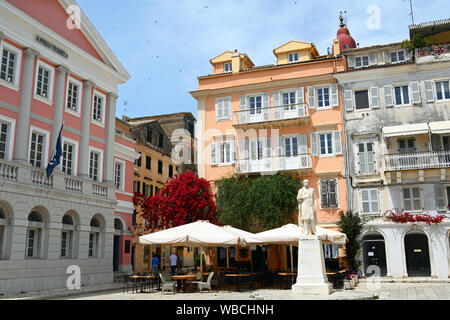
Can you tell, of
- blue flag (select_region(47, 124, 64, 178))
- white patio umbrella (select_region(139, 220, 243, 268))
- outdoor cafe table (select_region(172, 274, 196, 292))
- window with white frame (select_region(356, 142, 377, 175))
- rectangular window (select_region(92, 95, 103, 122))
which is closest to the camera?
white patio umbrella (select_region(139, 220, 243, 268))

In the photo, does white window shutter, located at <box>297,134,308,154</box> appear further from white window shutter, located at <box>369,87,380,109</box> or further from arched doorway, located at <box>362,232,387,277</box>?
arched doorway, located at <box>362,232,387,277</box>

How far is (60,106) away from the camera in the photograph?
861 inches

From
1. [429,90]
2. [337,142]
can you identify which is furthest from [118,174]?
[429,90]

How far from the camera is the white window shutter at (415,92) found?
2595 centimetres

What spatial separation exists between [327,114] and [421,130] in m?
5.70

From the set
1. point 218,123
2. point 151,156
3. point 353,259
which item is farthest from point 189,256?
point 353,259

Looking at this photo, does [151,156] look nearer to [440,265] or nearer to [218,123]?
[218,123]

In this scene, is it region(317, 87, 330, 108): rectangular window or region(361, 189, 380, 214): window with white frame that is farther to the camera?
region(317, 87, 330, 108): rectangular window

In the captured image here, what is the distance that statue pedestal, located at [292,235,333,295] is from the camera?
47.9ft

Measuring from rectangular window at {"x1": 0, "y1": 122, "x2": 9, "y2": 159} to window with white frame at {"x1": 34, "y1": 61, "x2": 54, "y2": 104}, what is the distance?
239 cm

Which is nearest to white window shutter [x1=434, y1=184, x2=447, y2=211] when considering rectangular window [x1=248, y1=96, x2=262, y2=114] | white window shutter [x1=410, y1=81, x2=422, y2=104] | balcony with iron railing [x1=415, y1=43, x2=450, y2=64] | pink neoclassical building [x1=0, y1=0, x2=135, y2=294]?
white window shutter [x1=410, y1=81, x2=422, y2=104]

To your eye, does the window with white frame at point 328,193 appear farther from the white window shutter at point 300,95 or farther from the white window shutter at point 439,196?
the white window shutter at point 439,196

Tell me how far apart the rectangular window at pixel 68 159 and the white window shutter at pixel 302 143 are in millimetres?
13646

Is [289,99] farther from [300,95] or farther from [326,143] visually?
[326,143]
